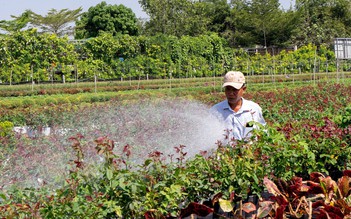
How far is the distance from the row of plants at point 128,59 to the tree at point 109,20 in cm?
1044

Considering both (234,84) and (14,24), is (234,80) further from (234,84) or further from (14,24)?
(14,24)

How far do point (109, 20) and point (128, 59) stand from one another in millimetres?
14253

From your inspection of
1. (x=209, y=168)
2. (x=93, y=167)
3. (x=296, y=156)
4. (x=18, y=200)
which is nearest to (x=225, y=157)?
(x=209, y=168)

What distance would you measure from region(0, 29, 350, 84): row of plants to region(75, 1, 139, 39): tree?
10.4 meters

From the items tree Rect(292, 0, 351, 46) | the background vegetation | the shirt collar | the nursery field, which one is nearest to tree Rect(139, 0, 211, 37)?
the background vegetation

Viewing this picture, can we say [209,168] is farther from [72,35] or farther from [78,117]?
[72,35]

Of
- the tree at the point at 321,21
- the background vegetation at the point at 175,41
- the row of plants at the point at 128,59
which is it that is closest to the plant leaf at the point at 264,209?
the background vegetation at the point at 175,41

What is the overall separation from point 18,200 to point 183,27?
118ft

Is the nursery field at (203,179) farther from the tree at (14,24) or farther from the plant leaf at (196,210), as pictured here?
the tree at (14,24)

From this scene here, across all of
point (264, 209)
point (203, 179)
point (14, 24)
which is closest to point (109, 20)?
point (14, 24)

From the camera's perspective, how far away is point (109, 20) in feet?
148

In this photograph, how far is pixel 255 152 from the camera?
3082 mm

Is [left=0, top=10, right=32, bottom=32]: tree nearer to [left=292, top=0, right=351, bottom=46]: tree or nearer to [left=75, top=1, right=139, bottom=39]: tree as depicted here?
[left=75, top=1, right=139, bottom=39]: tree

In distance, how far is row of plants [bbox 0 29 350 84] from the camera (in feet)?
92.7
